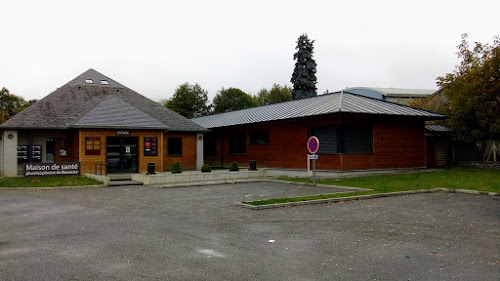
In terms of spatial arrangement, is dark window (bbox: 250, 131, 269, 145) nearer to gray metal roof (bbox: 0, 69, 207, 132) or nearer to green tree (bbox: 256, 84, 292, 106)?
gray metal roof (bbox: 0, 69, 207, 132)

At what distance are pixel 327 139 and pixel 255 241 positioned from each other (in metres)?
14.7

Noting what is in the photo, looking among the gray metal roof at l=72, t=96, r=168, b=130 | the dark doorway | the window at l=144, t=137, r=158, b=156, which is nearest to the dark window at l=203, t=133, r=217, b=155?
the window at l=144, t=137, r=158, b=156

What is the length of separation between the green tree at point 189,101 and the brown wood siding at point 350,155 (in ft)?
113

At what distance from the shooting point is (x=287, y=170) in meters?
23.4

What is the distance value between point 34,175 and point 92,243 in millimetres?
15424

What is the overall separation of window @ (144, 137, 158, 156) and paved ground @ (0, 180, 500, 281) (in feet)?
39.8

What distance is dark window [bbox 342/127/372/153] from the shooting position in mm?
20922

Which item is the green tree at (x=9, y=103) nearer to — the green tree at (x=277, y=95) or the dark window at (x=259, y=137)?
the green tree at (x=277, y=95)

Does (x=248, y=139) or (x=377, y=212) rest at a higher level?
(x=248, y=139)

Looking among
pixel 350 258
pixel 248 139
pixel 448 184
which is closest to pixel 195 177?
pixel 248 139

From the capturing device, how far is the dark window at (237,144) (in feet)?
93.8

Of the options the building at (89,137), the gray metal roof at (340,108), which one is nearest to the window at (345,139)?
the gray metal roof at (340,108)

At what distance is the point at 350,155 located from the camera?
2072 centimetres

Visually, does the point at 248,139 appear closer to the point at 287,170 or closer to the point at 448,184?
the point at 287,170
